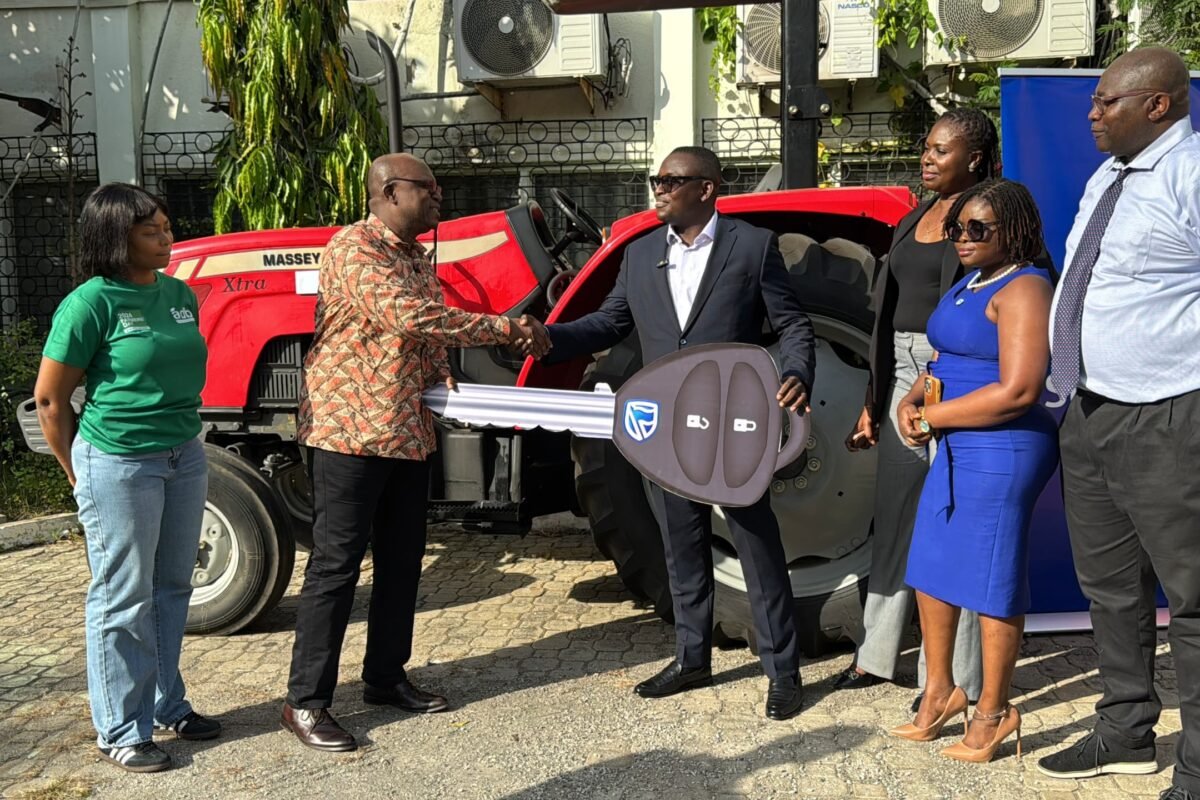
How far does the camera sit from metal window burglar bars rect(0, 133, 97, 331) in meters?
9.30

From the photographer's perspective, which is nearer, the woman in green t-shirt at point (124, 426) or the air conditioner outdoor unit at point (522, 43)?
the woman in green t-shirt at point (124, 426)

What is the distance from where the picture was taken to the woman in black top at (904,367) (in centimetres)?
325

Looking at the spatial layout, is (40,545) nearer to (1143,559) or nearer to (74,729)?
(74,729)

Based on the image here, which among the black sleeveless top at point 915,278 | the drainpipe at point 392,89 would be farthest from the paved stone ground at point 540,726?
the drainpipe at point 392,89

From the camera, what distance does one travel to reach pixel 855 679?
360 centimetres

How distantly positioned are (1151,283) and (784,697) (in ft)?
5.30

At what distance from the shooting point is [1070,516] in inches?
118

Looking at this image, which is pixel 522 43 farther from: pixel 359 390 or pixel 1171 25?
pixel 359 390

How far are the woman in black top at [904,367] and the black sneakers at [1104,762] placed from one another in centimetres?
37

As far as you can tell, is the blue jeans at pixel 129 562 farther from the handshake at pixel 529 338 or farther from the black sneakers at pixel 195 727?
the handshake at pixel 529 338

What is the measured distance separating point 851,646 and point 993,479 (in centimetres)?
119

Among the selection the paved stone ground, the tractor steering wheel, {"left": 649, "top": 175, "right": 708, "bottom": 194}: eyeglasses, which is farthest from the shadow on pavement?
the tractor steering wheel

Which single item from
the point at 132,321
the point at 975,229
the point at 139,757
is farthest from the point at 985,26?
the point at 139,757

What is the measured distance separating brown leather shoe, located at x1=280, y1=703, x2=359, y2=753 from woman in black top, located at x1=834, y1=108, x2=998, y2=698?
1595 mm
